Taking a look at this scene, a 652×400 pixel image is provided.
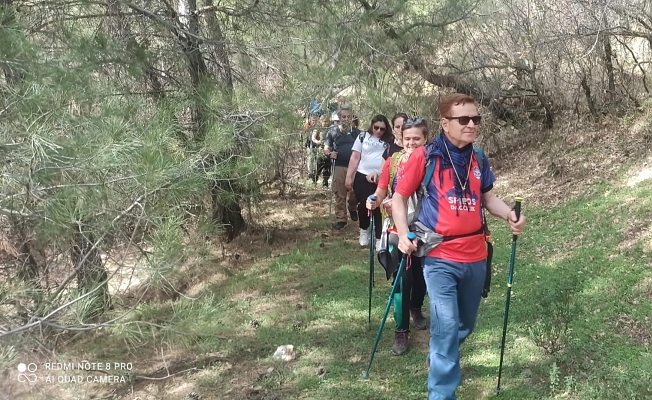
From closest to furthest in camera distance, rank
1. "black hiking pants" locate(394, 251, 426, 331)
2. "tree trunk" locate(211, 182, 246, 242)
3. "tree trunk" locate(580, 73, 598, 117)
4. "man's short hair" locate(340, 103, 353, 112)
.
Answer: "black hiking pants" locate(394, 251, 426, 331) → "tree trunk" locate(211, 182, 246, 242) → "man's short hair" locate(340, 103, 353, 112) → "tree trunk" locate(580, 73, 598, 117)

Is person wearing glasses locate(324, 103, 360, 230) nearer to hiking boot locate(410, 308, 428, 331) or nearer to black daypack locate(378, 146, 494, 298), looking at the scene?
hiking boot locate(410, 308, 428, 331)

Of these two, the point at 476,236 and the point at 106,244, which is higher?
the point at 476,236

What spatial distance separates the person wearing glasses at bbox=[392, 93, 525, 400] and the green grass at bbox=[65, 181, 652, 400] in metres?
0.77

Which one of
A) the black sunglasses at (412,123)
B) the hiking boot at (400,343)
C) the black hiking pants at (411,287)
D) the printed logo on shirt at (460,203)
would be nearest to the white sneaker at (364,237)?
the black hiking pants at (411,287)

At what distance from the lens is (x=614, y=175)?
772 centimetres

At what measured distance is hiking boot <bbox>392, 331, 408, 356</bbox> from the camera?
12.6 ft

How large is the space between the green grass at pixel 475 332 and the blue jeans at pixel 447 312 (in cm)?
68

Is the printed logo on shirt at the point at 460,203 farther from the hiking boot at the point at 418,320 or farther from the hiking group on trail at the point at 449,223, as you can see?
the hiking boot at the point at 418,320

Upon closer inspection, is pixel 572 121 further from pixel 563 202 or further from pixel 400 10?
pixel 400 10

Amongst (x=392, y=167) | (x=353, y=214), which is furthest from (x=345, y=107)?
(x=392, y=167)

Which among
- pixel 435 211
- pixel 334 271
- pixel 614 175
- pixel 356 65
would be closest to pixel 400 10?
pixel 356 65

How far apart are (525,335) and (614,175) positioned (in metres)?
4.92

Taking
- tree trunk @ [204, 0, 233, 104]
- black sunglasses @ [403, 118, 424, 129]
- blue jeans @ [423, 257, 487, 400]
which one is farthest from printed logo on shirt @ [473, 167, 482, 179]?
tree trunk @ [204, 0, 233, 104]

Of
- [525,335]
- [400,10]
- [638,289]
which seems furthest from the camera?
[400,10]
